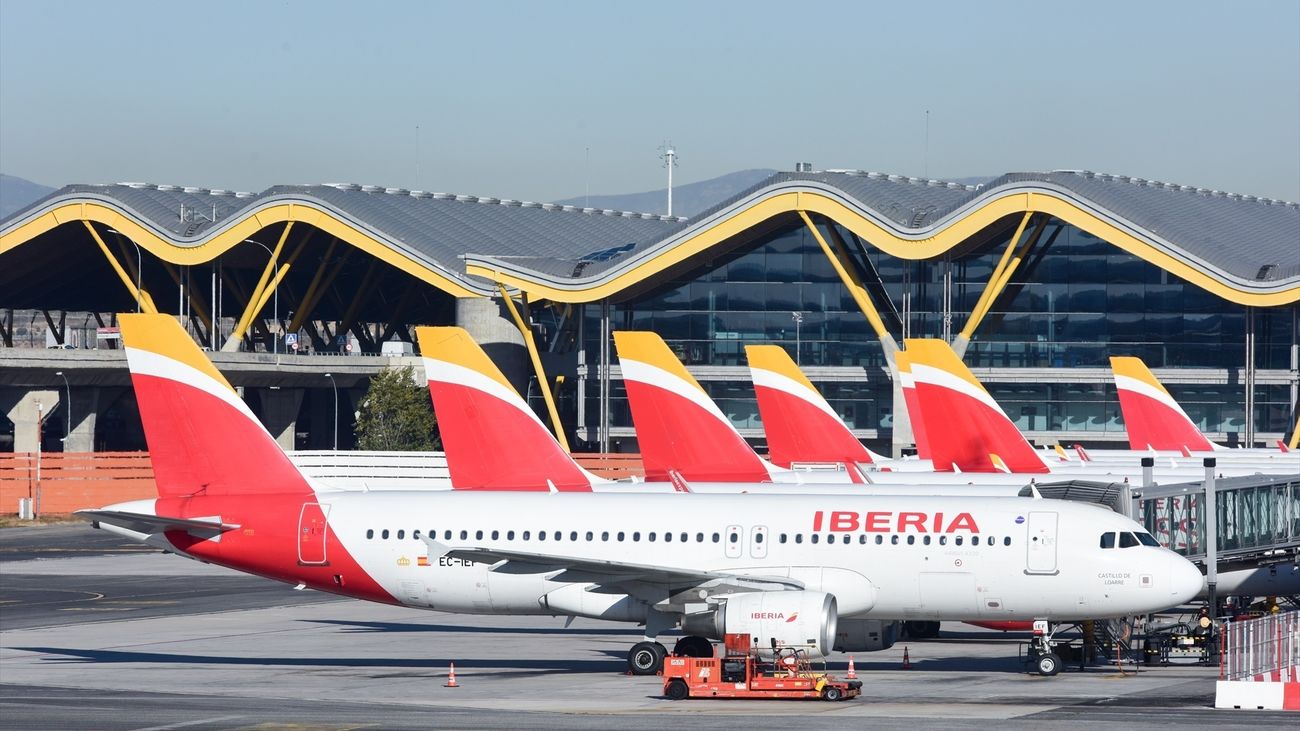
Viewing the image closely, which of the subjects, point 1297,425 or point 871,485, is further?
point 1297,425

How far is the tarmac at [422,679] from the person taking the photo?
2950cm

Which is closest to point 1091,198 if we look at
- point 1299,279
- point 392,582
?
point 1299,279

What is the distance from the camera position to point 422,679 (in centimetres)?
3581

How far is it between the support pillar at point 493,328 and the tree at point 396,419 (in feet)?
19.6

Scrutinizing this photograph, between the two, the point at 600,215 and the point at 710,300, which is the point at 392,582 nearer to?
the point at 710,300

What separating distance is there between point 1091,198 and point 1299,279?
38.6ft

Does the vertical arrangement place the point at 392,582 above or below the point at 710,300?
below

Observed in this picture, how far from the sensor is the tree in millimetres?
103250

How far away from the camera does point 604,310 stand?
10719 cm

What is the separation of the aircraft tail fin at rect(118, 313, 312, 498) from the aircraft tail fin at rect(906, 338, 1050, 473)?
83.6 feet

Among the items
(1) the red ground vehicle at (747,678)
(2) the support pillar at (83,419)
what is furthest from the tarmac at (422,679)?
(2) the support pillar at (83,419)

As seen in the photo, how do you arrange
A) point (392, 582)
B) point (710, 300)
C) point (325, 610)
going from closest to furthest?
point (392, 582) → point (325, 610) → point (710, 300)

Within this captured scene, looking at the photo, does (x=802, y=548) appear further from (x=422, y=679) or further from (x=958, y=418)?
(x=958, y=418)

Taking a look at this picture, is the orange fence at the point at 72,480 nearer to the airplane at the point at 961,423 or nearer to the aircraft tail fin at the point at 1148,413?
the airplane at the point at 961,423
